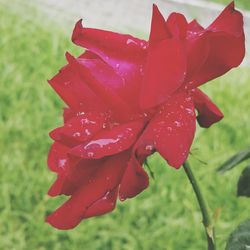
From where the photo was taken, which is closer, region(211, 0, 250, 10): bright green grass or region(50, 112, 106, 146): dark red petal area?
region(50, 112, 106, 146): dark red petal area

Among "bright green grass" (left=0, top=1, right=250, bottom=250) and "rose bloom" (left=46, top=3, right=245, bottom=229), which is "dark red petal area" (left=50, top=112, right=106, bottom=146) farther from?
"bright green grass" (left=0, top=1, right=250, bottom=250)

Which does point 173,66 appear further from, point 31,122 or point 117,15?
point 117,15

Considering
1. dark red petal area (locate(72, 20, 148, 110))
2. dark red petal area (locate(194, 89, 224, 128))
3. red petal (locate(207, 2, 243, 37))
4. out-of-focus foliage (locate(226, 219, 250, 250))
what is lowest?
out-of-focus foliage (locate(226, 219, 250, 250))

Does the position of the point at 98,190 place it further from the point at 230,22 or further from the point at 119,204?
the point at 119,204

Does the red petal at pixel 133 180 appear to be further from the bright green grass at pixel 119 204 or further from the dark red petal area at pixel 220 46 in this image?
the bright green grass at pixel 119 204

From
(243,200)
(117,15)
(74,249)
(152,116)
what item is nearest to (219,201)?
(243,200)

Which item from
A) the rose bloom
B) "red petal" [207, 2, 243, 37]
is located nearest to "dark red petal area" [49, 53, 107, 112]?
the rose bloom
